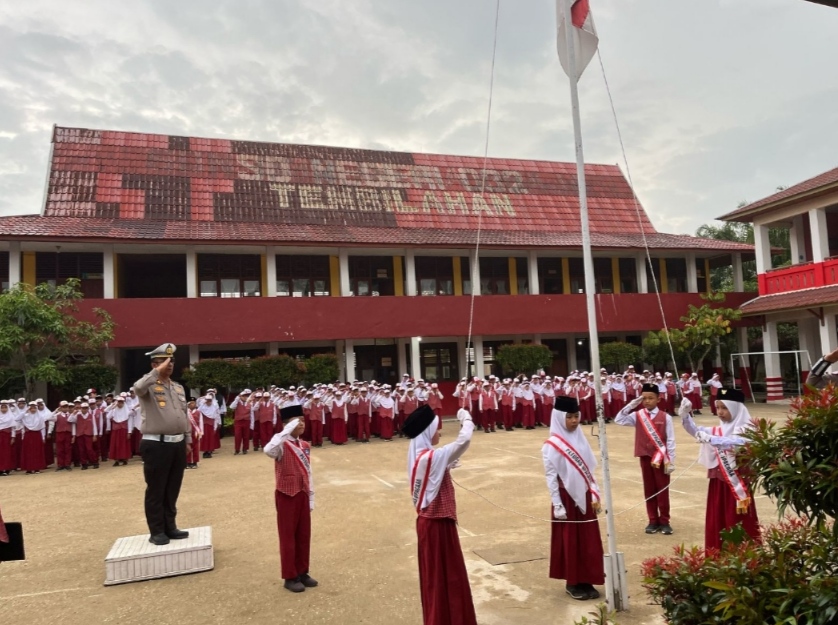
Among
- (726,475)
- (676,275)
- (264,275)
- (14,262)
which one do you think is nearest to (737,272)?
(676,275)

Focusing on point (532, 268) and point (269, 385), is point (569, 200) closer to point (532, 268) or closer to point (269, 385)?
point (532, 268)

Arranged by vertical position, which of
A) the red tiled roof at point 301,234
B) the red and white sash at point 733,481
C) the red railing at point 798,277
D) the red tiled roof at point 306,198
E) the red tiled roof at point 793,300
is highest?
the red tiled roof at point 306,198

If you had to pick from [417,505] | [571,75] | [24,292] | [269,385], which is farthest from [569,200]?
[417,505]

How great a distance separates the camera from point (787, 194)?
20.1m

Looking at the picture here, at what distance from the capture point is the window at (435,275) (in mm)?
23250

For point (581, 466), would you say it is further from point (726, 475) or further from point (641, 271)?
point (641, 271)

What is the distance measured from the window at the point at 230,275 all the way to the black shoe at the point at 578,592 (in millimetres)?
17812

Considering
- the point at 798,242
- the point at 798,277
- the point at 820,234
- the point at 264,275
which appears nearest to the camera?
the point at 820,234

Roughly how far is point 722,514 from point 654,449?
4.20 ft

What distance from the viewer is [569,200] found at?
1050 inches

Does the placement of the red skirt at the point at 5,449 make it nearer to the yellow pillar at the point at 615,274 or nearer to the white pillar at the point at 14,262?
the white pillar at the point at 14,262

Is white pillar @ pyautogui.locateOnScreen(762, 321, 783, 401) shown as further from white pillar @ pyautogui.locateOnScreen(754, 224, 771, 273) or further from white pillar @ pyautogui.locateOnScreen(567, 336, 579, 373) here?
white pillar @ pyautogui.locateOnScreen(567, 336, 579, 373)

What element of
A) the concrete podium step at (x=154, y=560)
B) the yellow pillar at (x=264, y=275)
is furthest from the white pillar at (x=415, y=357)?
the concrete podium step at (x=154, y=560)

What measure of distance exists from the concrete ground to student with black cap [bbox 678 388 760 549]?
0.75 metres
